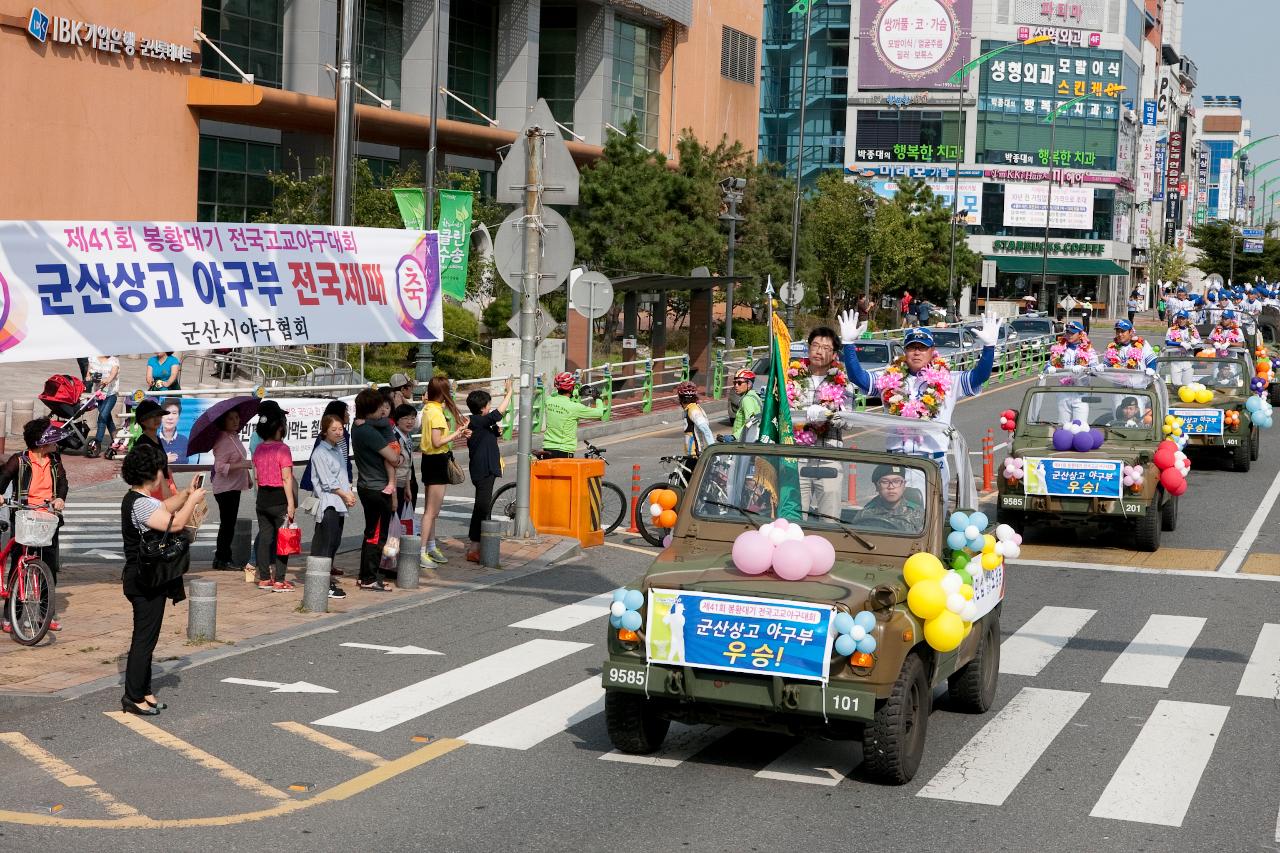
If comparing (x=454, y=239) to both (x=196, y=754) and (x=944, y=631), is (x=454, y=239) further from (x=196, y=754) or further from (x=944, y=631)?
(x=944, y=631)

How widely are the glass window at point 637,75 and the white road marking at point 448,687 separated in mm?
47989

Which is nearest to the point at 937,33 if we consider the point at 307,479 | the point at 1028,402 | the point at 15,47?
the point at 15,47

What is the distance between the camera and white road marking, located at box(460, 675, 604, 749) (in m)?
9.79

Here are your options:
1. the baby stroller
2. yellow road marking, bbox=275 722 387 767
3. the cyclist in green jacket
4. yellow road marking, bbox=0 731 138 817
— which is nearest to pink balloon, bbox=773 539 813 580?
yellow road marking, bbox=275 722 387 767

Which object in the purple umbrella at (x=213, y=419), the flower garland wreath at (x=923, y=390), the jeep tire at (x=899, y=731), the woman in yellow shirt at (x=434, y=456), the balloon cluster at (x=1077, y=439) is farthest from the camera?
the balloon cluster at (x=1077, y=439)

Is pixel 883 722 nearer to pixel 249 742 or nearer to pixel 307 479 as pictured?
pixel 249 742

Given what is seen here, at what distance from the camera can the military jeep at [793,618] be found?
852 centimetres

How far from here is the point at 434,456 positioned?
54.2 feet

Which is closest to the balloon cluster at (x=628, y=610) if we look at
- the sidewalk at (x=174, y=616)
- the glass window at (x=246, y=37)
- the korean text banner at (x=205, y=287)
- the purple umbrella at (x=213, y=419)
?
the sidewalk at (x=174, y=616)

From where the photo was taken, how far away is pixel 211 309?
13.4 m

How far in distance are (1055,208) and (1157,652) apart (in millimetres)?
99793

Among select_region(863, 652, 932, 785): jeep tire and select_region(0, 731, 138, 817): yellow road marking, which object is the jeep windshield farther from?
select_region(0, 731, 138, 817): yellow road marking

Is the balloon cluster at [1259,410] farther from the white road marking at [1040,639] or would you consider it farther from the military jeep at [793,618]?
the military jeep at [793,618]

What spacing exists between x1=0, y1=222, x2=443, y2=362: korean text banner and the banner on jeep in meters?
5.66
